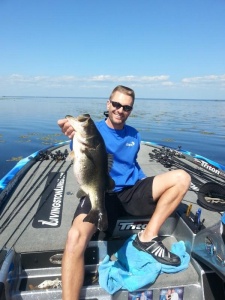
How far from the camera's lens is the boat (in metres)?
2.88

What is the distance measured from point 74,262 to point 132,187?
5.07 feet

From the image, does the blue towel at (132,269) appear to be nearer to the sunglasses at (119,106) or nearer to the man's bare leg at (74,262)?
the man's bare leg at (74,262)

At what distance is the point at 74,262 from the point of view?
2.77m

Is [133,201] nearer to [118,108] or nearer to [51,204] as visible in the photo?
[118,108]

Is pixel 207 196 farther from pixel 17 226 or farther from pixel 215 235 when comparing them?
pixel 17 226

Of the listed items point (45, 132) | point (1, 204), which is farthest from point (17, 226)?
point (45, 132)

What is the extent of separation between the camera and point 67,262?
2.77 metres

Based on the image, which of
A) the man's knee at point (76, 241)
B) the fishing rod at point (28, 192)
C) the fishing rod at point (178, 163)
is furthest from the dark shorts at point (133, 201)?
the fishing rod at point (178, 163)

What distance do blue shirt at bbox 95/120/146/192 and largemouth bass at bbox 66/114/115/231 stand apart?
0.86 metres

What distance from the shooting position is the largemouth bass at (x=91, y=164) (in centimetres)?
283

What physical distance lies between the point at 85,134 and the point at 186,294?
2294 mm

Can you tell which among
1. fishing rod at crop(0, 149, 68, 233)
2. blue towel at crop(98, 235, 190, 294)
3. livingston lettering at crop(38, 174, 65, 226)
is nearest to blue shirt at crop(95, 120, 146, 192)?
blue towel at crop(98, 235, 190, 294)

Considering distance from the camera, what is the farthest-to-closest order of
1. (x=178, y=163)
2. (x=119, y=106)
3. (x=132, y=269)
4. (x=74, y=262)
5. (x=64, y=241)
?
(x=178, y=163)
(x=119, y=106)
(x=64, y=241)
(x=132, y=269)
(x=74, y=262)

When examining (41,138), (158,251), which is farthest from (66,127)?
(41,138)
